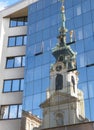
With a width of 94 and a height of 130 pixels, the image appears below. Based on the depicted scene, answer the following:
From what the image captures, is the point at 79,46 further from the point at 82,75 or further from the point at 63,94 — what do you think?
the point at 63,94

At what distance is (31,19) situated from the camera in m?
42.9

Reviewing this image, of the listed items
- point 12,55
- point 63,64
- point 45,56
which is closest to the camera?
point 63,64

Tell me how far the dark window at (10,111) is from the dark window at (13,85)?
7.32 ft

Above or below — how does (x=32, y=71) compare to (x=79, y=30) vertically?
below

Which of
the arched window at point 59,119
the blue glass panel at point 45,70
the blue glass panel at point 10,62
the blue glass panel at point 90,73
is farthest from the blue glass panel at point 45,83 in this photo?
the blue glass panel at point 10,62

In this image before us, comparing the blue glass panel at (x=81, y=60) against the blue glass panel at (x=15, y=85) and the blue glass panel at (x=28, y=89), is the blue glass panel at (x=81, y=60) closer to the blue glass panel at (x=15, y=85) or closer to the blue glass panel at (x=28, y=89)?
the blue glass panel at (x=28, y=89)

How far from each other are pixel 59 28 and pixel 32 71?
637 centimetres

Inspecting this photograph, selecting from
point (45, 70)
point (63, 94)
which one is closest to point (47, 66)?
point (45, 70)

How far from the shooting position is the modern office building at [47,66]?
32.4m

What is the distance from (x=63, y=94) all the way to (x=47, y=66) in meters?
5.11

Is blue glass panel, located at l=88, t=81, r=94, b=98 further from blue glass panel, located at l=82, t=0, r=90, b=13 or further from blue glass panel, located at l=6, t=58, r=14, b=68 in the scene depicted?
blue glass panel, located at l=6, t=58, r=14, b=68

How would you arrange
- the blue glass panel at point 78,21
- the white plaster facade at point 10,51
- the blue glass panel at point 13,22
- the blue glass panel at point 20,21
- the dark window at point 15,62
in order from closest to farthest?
1. the white plaster facade at point 10,51
2. the blue glass panel at point 78,21
3. the dark window at point 15,62
4. the blue glass panel at point 20,21
5. the blue glass panel at point 13,22

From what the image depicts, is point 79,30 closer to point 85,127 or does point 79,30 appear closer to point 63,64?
point 63,64

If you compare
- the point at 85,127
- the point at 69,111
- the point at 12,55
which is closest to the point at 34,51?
the point at 12,55
